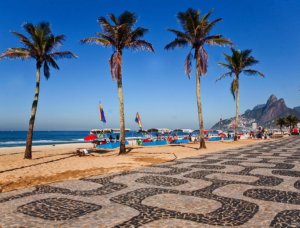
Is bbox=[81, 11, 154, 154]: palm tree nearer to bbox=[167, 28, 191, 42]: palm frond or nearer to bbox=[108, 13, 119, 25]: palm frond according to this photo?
bbox=[108, 13, 119, 25]: palm frond

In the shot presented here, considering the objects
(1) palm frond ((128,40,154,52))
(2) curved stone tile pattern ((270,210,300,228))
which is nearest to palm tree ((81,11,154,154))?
(1) palm frond ((128,40,154,52))

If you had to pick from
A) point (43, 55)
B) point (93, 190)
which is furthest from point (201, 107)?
point (93, 190)

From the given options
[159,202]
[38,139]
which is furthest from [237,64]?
[38,139]

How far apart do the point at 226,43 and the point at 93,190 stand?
19.3 meters

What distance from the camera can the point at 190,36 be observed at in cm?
2480

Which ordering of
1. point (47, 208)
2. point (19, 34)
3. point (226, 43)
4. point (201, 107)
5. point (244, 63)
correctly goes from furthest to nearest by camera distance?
1. point (244, 63)
2. point (201, 107)
3. point (226, 43)
4. point (19, 34)
5. point (47, 208)

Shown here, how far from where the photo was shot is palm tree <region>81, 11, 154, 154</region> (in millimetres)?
19688

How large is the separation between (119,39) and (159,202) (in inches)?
606

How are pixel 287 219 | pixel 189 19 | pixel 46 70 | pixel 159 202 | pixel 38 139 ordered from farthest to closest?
pixel 38 139
pixel 189 19
pixel 46 70
pixel 159 202
pixel 287 219

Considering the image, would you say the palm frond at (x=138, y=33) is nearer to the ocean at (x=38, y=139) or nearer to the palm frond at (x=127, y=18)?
the palm frond at (x=127, y=18)

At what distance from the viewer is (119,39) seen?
2009 centimetres

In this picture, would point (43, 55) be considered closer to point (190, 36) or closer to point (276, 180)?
point (190, 36)

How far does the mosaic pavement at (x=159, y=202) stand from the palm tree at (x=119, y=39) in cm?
1078

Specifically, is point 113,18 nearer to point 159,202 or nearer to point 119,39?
point 119,39
